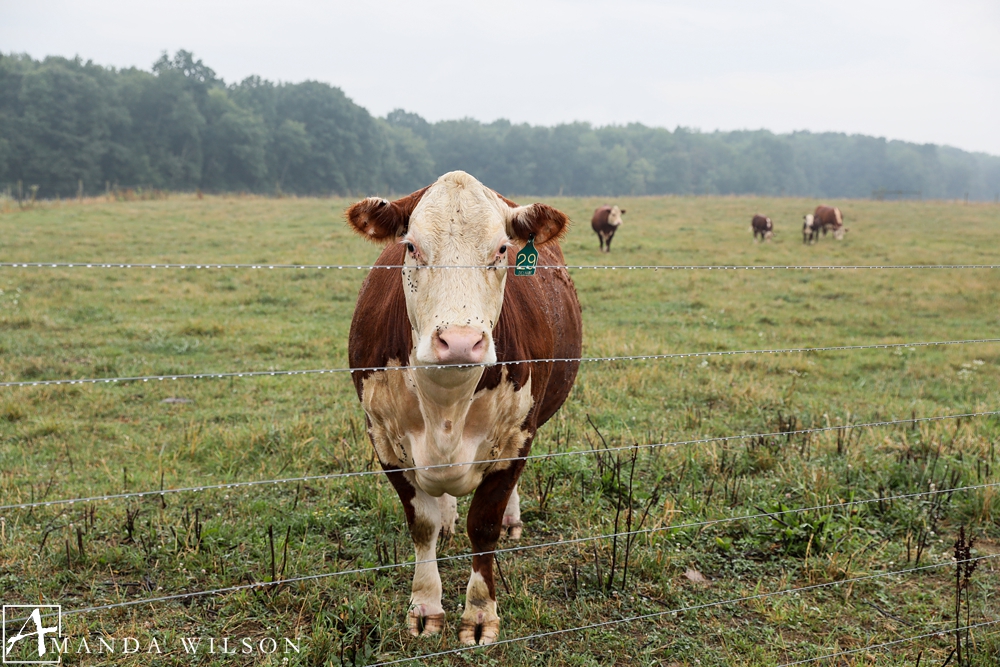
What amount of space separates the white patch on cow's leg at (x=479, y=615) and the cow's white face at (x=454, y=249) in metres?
1.28

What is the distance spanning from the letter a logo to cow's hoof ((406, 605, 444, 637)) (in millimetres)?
1473

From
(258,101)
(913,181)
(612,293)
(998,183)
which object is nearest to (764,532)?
(612,293)

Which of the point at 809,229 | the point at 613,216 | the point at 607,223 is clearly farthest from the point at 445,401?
the point at 809,229

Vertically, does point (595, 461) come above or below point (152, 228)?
below

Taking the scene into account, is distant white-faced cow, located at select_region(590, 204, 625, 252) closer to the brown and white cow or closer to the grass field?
the grass field

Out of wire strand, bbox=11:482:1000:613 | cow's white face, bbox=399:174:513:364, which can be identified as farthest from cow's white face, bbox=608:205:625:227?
cow's white face, bbox=399:174:513:364

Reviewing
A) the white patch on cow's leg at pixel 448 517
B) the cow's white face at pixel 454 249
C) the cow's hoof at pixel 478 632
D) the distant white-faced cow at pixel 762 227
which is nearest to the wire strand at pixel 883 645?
the cow's hoof at pixel 478 632

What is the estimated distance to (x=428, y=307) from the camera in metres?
2.54

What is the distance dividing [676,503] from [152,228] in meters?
19.5

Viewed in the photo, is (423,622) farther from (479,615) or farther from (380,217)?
(380,217)

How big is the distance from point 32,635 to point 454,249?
2518 millimetres

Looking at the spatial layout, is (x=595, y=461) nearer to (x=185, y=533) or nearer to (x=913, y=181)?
(x=185, y=533)

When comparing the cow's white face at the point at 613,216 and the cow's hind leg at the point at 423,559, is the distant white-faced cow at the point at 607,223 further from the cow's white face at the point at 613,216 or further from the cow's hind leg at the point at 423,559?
the cow's hind leg at the point at 423,559

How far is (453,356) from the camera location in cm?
235
